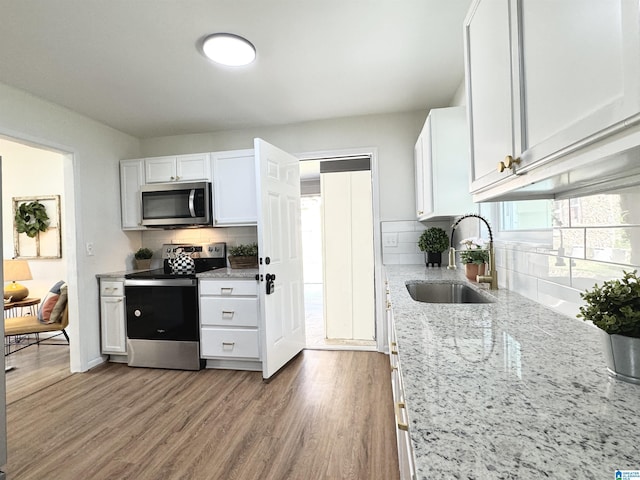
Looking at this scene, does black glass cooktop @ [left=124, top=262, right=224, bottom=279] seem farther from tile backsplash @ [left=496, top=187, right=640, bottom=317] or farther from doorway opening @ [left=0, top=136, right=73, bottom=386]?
tile backsplash @ [left=496, top=187, right=640, bottom=317]

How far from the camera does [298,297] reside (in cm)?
329

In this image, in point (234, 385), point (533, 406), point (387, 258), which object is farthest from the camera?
point (387, 258)

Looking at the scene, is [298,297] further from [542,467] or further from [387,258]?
[542,467]

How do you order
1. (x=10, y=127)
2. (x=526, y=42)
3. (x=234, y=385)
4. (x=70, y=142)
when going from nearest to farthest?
(x=526, y=42) < (x=10, y=127) < (x=234, y=385) < (x=70, y=142)

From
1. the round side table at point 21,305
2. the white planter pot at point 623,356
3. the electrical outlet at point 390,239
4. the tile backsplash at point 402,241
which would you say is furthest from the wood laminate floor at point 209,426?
the round side table at point 21,305

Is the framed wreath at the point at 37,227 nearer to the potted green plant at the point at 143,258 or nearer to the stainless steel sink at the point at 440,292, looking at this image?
the potted green plant at the point at 143,258

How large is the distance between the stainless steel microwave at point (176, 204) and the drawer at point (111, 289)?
65 centimetres

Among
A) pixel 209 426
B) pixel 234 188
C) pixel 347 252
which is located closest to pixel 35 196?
pixel 234 188

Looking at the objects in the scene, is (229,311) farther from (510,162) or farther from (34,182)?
(34,182)

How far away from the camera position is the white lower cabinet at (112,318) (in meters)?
3.14

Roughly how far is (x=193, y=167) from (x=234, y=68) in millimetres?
1343

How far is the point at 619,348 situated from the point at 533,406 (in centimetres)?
25

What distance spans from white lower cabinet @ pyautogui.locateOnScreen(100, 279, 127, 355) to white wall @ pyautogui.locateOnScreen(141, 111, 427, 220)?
2.14m

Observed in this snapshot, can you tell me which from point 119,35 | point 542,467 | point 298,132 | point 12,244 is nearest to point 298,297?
point 298,132
